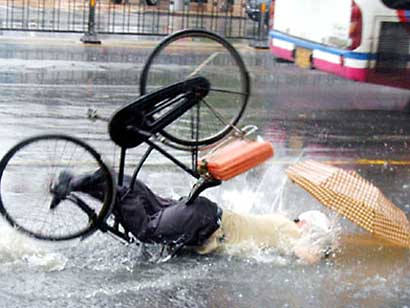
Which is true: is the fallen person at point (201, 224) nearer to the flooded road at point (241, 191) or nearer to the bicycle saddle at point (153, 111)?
the flooded road at point (241, 191)

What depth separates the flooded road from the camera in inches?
198

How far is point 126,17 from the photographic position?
68.7ft

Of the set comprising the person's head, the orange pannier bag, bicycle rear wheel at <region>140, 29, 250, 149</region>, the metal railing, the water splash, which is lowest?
the metal railing

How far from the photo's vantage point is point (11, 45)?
51.2 feet

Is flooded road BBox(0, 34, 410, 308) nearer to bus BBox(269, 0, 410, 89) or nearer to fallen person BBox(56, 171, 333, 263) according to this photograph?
fallen person BBox(56, 171, 333, 263)

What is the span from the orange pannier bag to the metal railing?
11979mm

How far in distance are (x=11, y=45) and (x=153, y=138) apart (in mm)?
10699

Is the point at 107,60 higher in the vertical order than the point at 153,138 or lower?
lower

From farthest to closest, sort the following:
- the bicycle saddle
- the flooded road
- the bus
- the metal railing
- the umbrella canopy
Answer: the metal railing, the bus, the umbrella canopy, the bicycle saddle, the flooded road

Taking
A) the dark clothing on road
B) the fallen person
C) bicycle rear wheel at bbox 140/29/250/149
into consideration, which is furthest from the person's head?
bicycle rear wheel at bbox 140/29/250/149

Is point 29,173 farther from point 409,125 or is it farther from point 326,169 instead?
point 409,125

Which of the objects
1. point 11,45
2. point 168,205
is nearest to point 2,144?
point 168,205

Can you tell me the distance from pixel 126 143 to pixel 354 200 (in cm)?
141

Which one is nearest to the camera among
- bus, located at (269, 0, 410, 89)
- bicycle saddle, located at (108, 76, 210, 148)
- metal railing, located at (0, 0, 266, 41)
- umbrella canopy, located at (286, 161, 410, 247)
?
bicycle saddle, located at (108, 76, 210, 148)
